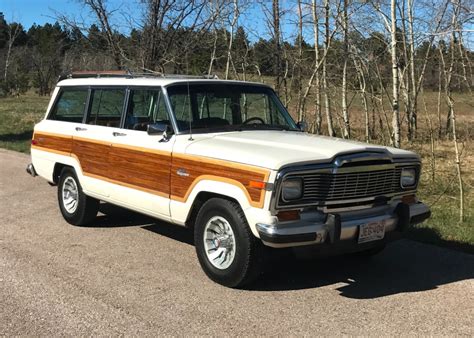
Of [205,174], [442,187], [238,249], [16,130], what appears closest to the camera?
[238,249]

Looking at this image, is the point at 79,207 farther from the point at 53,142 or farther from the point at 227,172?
the point at 227,172

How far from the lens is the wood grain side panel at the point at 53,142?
707 cm

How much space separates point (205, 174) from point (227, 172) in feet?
0.99

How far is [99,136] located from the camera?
255 inches

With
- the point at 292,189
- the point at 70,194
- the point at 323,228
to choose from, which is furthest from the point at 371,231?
the point at 70,194

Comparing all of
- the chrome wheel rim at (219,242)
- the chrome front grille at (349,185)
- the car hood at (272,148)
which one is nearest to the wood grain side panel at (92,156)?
the car hood at (272,148)

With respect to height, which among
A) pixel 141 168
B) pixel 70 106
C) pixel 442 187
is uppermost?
pixel 70 106

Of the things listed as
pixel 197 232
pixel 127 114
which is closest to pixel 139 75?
pixel 127 114

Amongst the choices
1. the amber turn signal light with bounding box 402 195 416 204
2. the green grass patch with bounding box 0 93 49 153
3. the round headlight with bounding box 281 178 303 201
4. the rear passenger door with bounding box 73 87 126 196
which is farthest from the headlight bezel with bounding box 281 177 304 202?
the green grass patch with bounding box 0 93 49 153

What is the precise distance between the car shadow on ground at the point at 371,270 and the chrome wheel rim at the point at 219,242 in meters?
0.33

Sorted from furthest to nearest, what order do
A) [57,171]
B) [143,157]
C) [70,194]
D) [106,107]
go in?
[57,171]
[70,194]
[106,107]
[143,157]

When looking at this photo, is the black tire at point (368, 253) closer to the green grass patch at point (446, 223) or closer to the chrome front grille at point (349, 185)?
the chrome front grille at point (349, 185)

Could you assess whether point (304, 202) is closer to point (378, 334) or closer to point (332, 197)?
point (332, 197)

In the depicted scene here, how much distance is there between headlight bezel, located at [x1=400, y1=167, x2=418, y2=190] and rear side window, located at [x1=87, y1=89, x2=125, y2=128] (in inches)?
126
